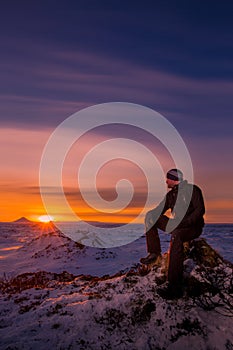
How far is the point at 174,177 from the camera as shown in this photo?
8.99 meters

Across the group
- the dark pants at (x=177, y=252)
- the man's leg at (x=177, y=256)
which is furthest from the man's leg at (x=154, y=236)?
the man's leg at (x=177, y=256)

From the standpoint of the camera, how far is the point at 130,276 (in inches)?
407

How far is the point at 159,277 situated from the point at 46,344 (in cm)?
341

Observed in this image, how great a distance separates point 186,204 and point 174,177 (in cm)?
80

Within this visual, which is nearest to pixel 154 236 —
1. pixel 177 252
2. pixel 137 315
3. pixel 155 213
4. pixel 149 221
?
pixel 149 221

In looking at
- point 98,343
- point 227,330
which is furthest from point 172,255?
point 98,343

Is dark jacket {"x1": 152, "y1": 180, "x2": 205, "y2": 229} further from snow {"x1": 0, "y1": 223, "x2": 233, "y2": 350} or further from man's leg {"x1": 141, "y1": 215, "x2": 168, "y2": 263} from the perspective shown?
snow {"x1": 0, "y1": 223, "x2": 233, "y2": 350}

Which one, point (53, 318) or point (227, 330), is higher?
point (227, 330)

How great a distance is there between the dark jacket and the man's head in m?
0.11

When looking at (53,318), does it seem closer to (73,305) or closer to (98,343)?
(73,305)

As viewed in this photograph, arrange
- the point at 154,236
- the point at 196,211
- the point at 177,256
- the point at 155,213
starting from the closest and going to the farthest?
the point at 177,256 → the point at 196,211 → the point at 155,213 → the point at 154,236

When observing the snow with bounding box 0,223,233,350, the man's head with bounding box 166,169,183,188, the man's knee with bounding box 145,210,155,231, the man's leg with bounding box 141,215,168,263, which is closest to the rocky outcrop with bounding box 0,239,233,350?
the snow with bounding box 0,223,233,350

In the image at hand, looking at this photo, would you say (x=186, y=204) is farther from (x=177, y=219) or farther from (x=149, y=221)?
(x=149, y=221)

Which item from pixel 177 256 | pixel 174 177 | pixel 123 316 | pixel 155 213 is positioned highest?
pixel 174 177
